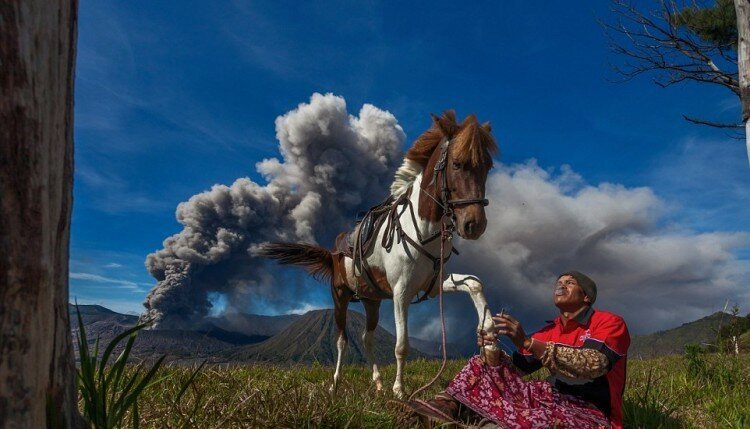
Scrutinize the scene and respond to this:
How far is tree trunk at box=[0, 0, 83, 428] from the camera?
143cm

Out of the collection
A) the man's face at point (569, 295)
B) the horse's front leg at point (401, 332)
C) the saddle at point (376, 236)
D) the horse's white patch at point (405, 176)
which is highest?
the horse's white patch at point (405, 176)

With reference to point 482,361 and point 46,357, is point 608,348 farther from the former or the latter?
point 46,357

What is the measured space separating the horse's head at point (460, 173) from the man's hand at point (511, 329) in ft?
4.05

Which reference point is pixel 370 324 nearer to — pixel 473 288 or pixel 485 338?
pixel 473 288

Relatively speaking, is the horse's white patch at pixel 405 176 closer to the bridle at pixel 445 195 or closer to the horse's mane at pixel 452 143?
the horse's mane at pixel 452 143

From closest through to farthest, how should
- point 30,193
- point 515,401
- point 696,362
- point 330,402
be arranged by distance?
point 30,193 → point 330,402 → point 515,401 → point 696,362

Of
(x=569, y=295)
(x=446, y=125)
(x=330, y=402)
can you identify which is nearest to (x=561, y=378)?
(x=569, y=295)

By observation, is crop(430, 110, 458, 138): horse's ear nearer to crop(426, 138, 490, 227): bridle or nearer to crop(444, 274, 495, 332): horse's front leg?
crop(426, 138, 490, 227): bridle

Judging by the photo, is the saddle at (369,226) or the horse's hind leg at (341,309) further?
the horse's hind leg at (341,309)

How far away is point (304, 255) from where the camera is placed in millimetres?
7965

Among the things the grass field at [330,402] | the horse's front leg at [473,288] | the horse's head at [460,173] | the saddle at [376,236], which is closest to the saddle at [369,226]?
the saddle at [376,236]

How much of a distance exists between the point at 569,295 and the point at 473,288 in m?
1.11

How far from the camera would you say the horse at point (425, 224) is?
462cm

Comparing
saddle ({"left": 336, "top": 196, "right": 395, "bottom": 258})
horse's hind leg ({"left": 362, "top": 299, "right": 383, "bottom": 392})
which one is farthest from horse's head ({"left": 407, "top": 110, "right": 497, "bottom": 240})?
horse's hind leg ({"left": 362, "top": 299, "right": 383, "bottom": 392})
